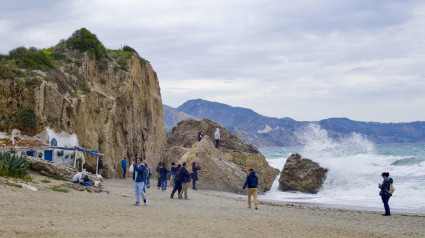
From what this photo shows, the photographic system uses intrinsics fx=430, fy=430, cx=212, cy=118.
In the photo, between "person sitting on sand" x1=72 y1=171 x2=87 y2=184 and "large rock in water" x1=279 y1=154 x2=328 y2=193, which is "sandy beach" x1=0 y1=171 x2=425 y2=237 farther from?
"large rock in water" x1=279 y1=154 x2=328 y2=193

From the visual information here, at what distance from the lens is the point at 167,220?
10.7 metres

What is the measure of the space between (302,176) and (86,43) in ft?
54.9

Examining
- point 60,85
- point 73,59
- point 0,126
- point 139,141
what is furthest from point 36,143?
point 139,141

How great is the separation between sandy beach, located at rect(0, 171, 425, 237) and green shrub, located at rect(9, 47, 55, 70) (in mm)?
10914

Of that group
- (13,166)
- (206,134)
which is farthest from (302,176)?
(13,166)

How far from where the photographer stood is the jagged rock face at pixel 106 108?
22266 mm

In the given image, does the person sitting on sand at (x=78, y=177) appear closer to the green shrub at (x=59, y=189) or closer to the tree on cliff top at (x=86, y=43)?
the green shrub at (x=59, y=189)

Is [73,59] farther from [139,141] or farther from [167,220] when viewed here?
[167,220]

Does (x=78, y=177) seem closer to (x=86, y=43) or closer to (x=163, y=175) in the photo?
(x=163, y=175)

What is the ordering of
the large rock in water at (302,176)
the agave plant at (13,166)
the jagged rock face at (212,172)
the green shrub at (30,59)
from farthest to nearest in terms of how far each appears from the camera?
the large rock in water at (302,176) → the green shrub at (30,59) → the jagged rock face at (212,172) → the agave plant at (13,166)

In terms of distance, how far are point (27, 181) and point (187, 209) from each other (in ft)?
18.2

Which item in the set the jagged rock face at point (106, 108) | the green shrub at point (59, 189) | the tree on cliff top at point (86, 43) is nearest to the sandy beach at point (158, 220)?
the green shrub at point (59, 189)

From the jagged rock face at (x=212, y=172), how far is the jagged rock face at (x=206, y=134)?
23.2 feet

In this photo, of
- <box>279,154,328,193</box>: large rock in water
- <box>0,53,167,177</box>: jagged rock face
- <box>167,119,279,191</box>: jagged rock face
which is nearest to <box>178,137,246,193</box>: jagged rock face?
<box>167,119,279,191</box>: jagged rock face
